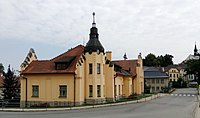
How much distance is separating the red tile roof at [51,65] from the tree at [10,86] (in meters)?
9.22

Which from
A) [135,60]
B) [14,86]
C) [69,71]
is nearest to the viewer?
[69,71]

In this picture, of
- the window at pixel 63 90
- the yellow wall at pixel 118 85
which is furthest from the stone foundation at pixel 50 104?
the yellow wall at pixel 118 85

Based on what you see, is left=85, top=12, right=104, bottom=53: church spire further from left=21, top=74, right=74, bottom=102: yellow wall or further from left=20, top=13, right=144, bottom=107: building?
left=21, top=74, right=74, bottom=102: yellow wall

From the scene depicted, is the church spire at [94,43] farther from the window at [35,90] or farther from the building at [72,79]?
the window at [35,90]

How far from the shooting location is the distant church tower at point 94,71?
133ft

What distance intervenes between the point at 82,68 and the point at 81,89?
9.10ft

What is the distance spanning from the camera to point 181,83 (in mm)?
117312

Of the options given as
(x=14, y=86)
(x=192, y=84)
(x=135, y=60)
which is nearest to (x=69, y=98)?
(x=14, y=86)

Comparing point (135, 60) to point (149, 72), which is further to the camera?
point (149, 72)

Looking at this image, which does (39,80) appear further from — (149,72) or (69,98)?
(149,72)

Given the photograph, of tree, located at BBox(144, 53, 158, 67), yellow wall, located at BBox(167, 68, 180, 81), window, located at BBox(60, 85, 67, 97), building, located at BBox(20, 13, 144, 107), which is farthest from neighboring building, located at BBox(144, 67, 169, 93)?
window, located at BBox(60, 85, 67, 97)

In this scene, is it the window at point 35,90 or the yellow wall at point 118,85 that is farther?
the yellow wall at point 118,85

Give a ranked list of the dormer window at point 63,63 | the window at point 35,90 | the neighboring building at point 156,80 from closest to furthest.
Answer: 1. the dormer window at point 63,63
2. the window at point 35,90
3. the neighboring building at point 156,80

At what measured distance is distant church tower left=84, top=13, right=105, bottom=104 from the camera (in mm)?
40681
